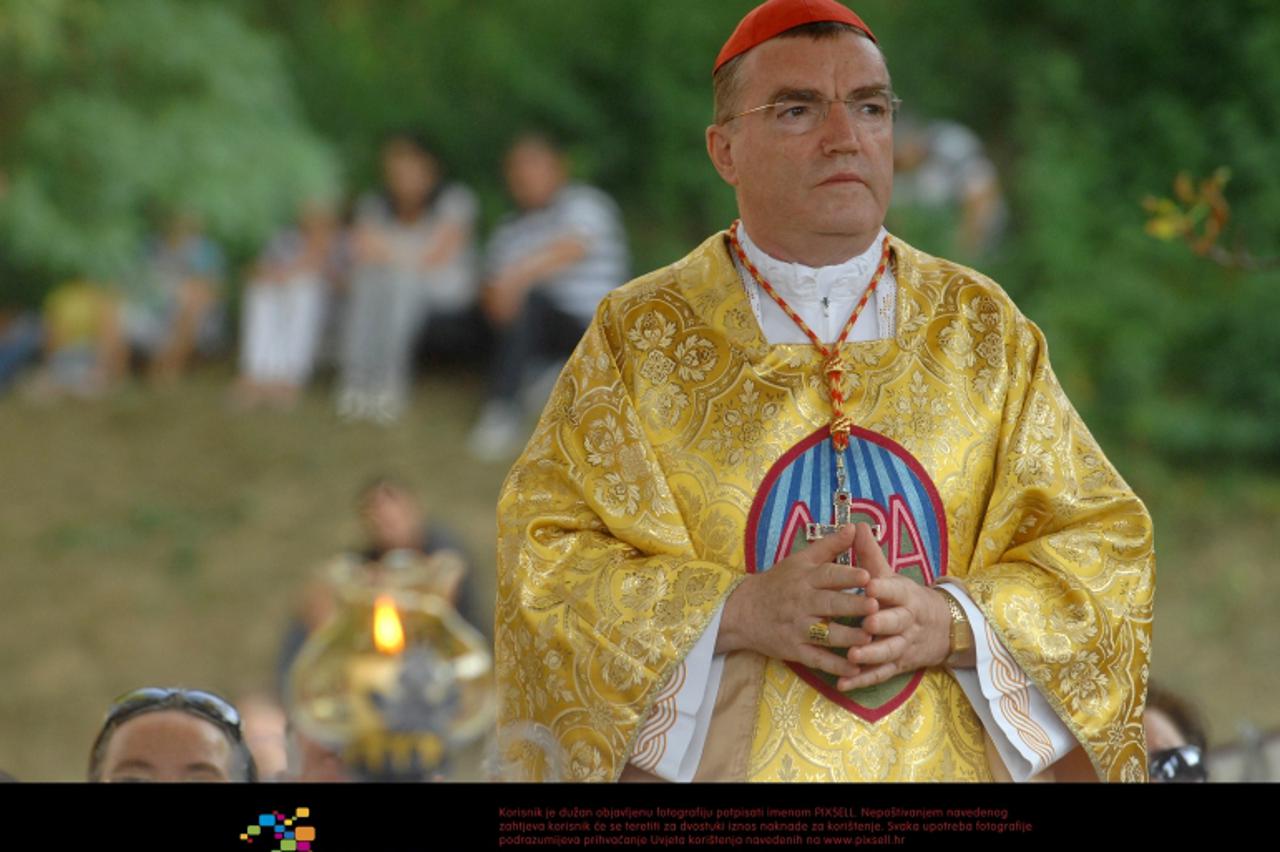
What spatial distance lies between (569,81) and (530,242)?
99 centimetres

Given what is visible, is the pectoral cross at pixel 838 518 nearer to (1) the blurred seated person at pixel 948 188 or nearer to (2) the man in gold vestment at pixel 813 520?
(2) the man in gold vestment at pixel 813 520

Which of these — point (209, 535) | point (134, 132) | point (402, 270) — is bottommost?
point (209, 535)

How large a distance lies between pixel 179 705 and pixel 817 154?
130 cm

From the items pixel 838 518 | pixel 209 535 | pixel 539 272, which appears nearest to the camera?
pixel 838 518

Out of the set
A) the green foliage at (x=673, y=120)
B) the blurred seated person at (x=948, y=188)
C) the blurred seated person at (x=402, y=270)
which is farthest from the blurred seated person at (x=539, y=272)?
the blurred seated person at (x=948, y=188)

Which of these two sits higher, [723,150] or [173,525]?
[173,525]

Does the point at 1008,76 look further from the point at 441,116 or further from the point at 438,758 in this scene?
the point at 438,758

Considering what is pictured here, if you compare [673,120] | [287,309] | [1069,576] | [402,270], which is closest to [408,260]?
[402,270]

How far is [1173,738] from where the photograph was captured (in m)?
3.03

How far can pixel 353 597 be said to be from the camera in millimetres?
3045

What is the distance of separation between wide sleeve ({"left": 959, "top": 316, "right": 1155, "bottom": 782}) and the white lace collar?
0.87 ft

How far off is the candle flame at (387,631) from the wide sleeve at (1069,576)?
2.70 ft

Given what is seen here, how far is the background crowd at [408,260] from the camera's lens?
875 cm
